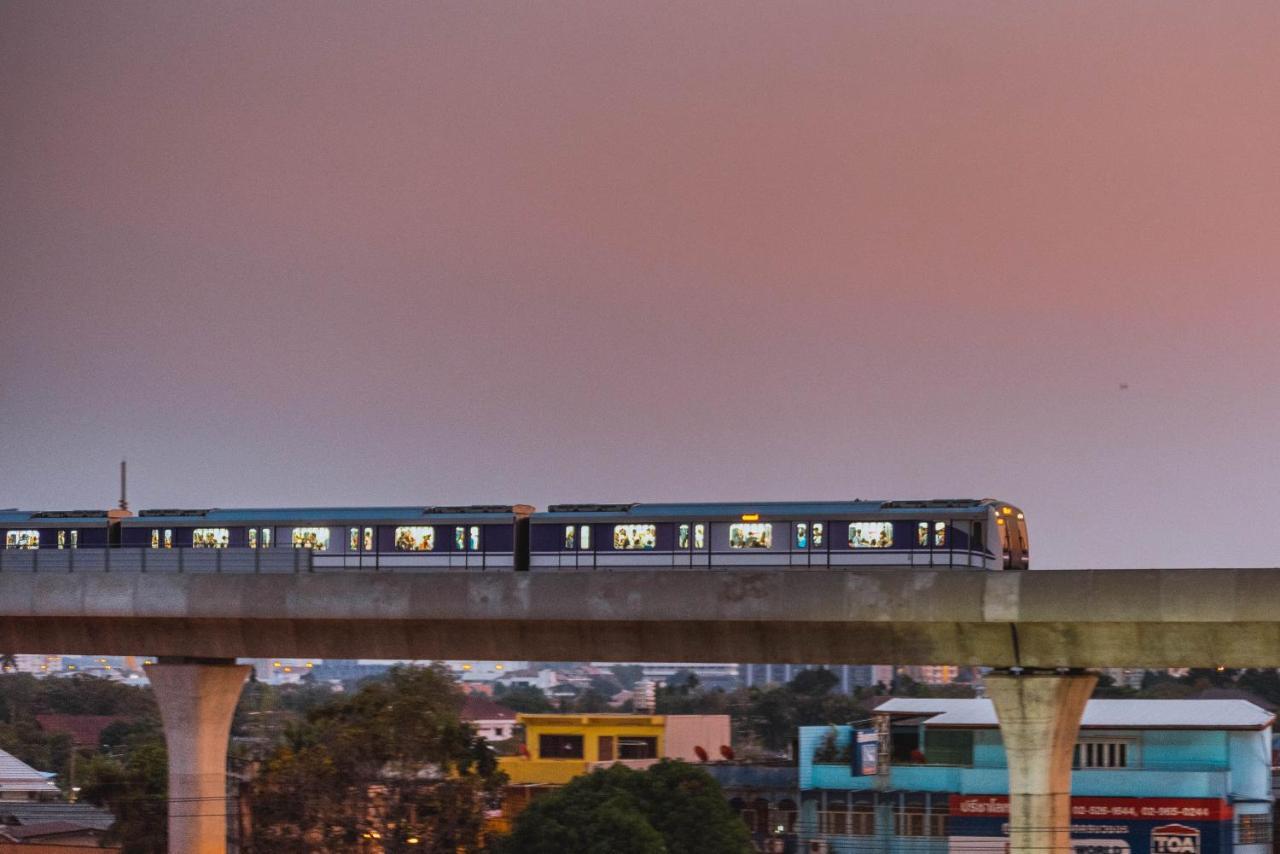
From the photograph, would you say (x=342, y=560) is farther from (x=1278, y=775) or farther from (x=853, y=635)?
(x=1278, y=775)

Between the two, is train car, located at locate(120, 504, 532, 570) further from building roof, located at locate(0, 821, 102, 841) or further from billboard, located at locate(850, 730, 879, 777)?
building roof, located at locate(0, 821, 102, 841)

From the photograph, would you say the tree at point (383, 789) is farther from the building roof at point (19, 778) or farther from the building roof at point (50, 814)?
the building roof at point (19, 778)

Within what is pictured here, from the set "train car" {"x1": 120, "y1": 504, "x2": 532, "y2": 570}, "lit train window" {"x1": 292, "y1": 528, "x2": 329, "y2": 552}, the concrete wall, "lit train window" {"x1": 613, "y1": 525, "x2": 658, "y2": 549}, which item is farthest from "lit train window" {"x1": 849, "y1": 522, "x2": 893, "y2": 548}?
the concrete wall

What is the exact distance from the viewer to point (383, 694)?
80.5m

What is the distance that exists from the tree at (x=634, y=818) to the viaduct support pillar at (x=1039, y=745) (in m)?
24.5

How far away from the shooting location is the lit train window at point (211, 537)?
A: 56594 millimetres

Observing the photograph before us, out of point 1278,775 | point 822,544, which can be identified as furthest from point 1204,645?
point 1278,775

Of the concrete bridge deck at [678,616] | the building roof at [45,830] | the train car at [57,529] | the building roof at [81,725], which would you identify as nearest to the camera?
the concrete bridge deck at [678,616]

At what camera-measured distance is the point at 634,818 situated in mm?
63781

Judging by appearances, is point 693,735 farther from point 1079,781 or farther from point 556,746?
point 1079,781

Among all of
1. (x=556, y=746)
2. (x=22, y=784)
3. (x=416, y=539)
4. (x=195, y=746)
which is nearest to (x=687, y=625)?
(x=416, y=539)

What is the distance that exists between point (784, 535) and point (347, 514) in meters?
13.3

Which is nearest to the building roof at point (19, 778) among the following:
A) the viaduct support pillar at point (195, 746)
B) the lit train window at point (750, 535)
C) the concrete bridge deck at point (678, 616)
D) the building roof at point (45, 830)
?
the building roof at point (45, 830)

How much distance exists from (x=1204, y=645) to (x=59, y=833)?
2456 inches
